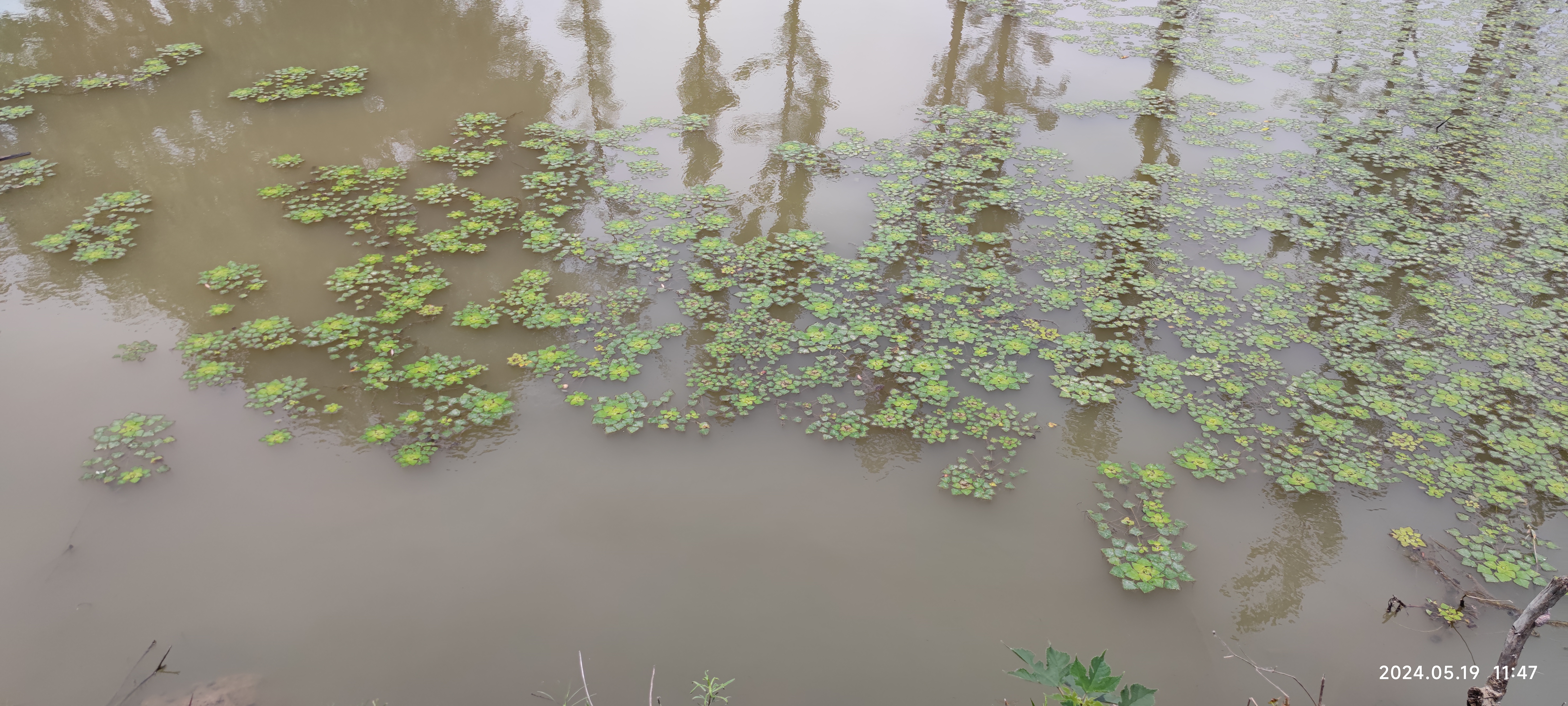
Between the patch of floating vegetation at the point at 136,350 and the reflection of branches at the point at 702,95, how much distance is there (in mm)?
4093

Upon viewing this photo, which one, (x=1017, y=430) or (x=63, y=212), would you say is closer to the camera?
(x=1017, y=430)

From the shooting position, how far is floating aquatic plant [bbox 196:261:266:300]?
5277mm

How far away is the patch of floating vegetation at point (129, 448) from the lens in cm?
400

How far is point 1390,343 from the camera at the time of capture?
195 inches

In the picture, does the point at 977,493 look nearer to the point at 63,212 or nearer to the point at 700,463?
the point at 700,463

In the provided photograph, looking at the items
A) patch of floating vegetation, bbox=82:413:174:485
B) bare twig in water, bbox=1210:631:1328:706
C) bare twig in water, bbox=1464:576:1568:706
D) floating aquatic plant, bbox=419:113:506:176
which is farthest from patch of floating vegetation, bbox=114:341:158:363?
bare twig in water, bbox=1464:576:1568:706

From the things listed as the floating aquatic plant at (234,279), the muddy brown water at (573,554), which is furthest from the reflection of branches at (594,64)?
the floating aquatic plant at (234,279)

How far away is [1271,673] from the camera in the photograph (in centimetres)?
331

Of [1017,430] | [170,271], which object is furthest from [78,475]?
[1017,430]

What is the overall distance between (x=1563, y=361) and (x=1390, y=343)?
3.27 feet

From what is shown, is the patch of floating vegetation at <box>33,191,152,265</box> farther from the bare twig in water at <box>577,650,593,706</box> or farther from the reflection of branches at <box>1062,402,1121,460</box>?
the reflection of branches at <box>1062,402,1121,460</box>

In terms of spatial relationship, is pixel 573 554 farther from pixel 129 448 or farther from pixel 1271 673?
pixel 1271 673

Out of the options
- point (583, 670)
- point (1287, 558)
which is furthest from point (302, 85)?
point (1287, 558)

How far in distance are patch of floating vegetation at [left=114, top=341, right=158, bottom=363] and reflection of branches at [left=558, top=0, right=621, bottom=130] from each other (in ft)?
14.0
